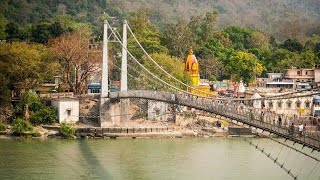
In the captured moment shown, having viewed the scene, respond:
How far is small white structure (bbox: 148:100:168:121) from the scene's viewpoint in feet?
85.3

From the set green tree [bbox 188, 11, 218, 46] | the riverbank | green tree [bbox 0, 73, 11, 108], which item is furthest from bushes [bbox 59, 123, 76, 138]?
green tree [bbox 188, 11, 218, 46]

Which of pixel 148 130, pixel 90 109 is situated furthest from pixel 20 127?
pixel 148 130

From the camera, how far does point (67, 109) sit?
25.0 meters

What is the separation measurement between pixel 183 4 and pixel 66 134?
51.5 meters

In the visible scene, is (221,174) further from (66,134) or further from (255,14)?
(255,14)

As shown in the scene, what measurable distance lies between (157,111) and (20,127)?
4857 mm

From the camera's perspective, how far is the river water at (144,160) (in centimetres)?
1709

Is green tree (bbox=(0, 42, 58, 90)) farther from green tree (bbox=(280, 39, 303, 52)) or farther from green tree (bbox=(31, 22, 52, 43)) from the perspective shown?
green tree (bbox=(280, 39, 303, 52))

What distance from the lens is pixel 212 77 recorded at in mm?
35625

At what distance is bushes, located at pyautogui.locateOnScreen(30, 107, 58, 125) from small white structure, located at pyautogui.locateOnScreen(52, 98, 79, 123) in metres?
0.27

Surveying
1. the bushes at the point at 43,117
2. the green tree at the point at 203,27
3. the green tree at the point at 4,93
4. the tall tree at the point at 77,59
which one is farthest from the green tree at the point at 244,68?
the green tree at the point at 4,93

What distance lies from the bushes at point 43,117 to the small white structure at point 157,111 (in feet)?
10.3

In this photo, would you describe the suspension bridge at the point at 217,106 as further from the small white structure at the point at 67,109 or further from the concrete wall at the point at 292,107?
the concrete wall at the point at 292,107

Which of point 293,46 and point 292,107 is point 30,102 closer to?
point 292,107
